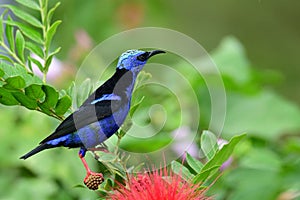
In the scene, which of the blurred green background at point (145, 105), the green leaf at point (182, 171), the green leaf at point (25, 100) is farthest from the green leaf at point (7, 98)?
the blurred green background at point (145, 105)

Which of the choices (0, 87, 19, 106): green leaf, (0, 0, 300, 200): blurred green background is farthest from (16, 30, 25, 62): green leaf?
(0, 0, 300, 200): blurred green background

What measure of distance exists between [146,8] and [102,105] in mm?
1522

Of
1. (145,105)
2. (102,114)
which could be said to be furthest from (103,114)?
(145,105)

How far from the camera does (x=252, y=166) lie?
1038 mm

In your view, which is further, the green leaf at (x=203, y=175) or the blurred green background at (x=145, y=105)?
the blurred green background at (x=145, y=105)

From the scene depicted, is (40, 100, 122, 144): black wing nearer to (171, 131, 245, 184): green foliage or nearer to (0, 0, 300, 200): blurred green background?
(171, 131, 245, 184): green foliage

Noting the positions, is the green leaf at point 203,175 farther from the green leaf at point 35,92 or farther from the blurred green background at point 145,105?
the blurred green background at point 145,105

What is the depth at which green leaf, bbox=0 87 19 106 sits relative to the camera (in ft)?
1.53

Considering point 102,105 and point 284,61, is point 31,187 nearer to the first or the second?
point 102,105

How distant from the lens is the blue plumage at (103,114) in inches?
16.8

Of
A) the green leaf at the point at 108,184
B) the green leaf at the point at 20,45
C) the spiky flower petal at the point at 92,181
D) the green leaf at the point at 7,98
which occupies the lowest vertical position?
the green leaf at the point at 108,184

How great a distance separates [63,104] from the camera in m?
0.46

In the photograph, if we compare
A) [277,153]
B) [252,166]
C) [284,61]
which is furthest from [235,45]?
[284,61]

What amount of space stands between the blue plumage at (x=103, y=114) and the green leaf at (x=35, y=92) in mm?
36
